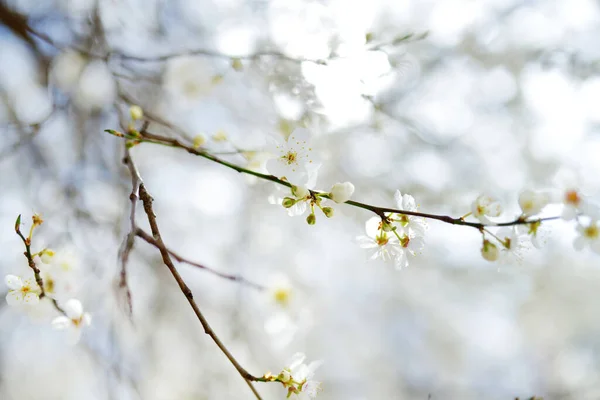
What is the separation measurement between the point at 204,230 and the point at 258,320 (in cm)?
51

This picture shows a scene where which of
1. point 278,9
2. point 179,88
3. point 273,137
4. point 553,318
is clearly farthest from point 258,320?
point 553,318

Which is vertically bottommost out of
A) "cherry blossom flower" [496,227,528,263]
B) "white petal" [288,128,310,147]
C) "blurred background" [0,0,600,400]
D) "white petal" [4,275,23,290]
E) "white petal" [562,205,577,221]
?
"white petal" [4,275,23,290]

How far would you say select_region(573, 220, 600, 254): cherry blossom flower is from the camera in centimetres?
52

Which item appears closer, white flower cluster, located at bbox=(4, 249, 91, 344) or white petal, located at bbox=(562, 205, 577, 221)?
white petal, located at bbox=(562, 205, 577, 221)

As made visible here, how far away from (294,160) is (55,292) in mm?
433

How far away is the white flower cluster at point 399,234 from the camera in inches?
22.9

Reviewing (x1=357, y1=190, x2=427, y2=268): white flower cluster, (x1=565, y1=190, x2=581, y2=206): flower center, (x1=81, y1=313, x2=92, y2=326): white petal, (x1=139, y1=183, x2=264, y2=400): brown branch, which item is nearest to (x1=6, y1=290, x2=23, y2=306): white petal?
(x1=81, y1=313, x2=92, y2=326): white petal

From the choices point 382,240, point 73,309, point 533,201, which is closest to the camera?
point 533,201

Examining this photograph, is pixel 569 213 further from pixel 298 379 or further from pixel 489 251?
pixel 298 379

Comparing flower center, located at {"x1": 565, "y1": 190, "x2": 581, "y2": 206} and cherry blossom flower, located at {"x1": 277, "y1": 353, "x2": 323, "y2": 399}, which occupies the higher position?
flower center, located at {"x1": 565, "y1": 190, "x2": 581, "y2": 206}

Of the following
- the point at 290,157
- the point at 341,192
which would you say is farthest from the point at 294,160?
the point at 341,192

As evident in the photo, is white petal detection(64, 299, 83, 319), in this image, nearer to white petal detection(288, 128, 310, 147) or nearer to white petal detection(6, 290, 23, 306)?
white petal detection(6, 290, 23, 306)

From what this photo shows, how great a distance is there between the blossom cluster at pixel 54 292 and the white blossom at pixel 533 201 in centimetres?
63

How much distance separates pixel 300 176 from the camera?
593 mm
